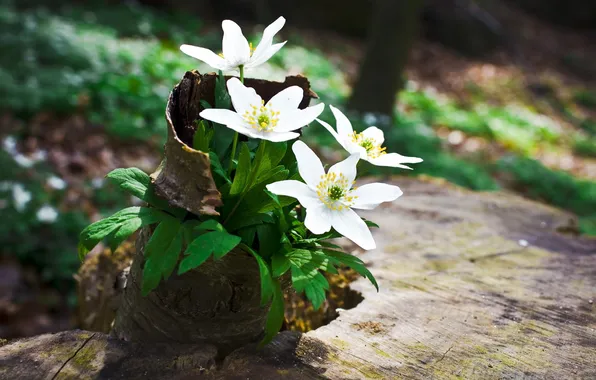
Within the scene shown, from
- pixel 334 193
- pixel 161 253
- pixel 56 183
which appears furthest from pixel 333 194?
pixel 56 183

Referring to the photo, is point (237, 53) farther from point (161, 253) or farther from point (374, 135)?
point (161, 253)

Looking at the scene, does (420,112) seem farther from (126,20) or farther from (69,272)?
(69,272)

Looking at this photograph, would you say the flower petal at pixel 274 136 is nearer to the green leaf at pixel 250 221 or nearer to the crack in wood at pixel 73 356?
the green leaf at pixel 250 221

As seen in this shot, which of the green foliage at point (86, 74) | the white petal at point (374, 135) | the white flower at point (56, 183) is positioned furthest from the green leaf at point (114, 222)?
the green foliage at point (86, 74)

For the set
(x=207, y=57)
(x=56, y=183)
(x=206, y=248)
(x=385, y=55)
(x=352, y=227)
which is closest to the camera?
(x=206, y=248)

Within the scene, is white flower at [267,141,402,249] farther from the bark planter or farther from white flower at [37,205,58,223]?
white flower at [37,205,58,223]

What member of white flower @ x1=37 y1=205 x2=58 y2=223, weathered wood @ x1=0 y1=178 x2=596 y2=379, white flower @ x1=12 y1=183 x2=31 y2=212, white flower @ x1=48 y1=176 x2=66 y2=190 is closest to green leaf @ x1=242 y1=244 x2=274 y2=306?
weathered wood @ x1=0 y1=178 x2=596 y2=379
